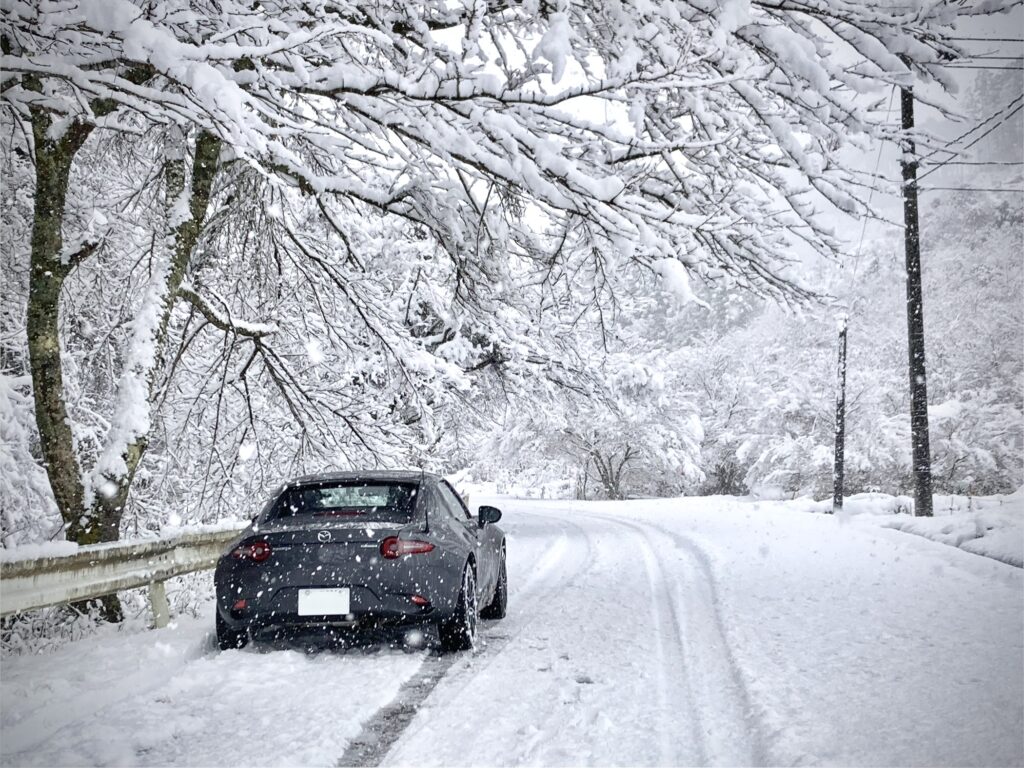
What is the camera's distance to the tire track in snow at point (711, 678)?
374 centimetres

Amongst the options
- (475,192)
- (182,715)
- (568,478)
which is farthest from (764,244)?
(568,478)

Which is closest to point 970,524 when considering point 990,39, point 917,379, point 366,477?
point 917,379

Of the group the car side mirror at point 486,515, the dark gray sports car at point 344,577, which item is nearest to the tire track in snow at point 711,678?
the dark gray sports car at point 344,577

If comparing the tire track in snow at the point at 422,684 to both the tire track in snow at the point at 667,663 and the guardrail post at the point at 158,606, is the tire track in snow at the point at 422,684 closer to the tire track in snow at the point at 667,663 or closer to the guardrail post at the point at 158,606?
the tire track in snow at the point at 667,663

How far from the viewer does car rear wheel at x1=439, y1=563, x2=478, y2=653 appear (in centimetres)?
564

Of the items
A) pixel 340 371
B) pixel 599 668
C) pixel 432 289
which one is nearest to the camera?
pixel 599 668

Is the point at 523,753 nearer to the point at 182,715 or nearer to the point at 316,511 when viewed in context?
the point at 182,715

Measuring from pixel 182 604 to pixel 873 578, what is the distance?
8.54 meters

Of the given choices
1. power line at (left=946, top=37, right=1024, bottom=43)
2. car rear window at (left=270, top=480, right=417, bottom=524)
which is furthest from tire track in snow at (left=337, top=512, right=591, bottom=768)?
power line at (left=946, top=37, right=1024, bottom=43)

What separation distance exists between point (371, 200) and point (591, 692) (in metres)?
4.08

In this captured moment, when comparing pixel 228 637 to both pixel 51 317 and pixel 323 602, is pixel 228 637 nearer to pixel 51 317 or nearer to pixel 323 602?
pixel 323 602

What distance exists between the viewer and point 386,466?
886 centimetres

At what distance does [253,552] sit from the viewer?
546 centimetres

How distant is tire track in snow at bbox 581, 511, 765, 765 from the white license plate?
2.44 m
